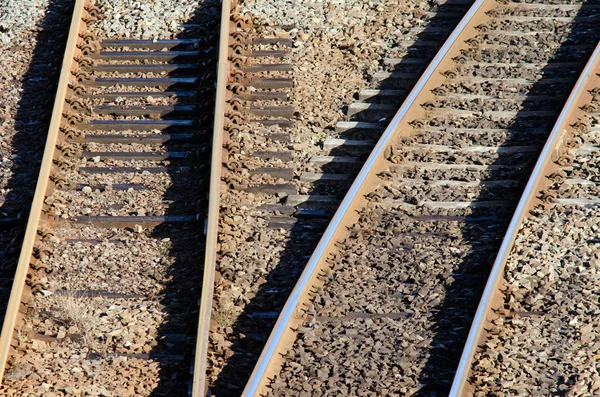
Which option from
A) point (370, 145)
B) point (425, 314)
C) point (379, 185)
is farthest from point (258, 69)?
point (425, 314)

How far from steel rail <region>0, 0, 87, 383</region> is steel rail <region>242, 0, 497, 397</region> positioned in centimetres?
176

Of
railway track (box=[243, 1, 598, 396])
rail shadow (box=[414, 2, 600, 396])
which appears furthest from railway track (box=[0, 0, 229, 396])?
rail shadow (box=[414, 2, 600, 396])

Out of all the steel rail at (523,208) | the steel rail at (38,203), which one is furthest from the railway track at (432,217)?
the steel rail at (38,203)

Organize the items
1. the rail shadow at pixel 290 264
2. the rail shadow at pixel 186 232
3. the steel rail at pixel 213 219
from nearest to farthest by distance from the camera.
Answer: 1. the steel rail at pixel 213 219
2. the rail shadow at pixel 290 264
3. the rail shadow at pixel 186 232

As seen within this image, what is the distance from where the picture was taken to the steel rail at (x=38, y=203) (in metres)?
6.62

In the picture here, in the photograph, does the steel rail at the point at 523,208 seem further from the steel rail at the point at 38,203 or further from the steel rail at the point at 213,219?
the steel rail at the point at 38,203

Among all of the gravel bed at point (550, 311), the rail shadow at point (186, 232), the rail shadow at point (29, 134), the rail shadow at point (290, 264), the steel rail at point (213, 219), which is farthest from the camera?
the rail shadow at point (29, 134)

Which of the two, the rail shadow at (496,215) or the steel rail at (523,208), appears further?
the rail shadow at (496,215)

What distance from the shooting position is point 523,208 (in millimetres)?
7371

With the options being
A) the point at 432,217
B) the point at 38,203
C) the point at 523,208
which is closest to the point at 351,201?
the point at 432,217

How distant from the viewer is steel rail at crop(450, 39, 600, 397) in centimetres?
605

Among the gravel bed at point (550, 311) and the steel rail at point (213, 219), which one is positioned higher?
the steel rail at point (213, 219)

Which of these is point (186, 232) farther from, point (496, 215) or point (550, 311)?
point (550, 311)

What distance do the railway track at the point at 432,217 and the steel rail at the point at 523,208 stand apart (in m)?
0.15
